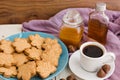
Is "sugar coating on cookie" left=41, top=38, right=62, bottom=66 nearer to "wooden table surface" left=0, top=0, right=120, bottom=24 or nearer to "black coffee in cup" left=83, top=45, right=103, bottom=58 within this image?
"black coffee in cup" left=83, top=45, right=103, bottom=58

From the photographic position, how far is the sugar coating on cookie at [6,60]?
71cm

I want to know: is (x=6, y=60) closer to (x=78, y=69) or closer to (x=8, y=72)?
(x=8, y=72)

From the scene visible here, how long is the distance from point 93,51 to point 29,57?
0.55 feet

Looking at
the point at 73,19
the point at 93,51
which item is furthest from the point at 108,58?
the point at 73,19

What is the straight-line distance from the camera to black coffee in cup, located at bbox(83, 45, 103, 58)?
72cm

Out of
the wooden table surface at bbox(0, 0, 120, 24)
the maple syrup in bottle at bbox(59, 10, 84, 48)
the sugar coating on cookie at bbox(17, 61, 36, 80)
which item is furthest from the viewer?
the wooden table surface at bbox(0, 0, 120, 24)

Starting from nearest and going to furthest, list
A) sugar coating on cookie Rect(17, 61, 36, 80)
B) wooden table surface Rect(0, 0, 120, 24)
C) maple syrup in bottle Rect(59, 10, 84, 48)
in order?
sugar coating on cookie Rect(17, 61, 36, 80), maple syrup in bottle Rect(59, 10, 84, 48), wooden table surface Rect(0, 0, 120, 24)

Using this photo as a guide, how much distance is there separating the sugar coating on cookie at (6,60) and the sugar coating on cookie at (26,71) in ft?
0.09

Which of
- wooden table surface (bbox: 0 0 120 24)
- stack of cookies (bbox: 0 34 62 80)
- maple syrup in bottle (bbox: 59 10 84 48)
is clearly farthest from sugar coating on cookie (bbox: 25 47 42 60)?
wooden table surface (bbox: 0 0 120 24)

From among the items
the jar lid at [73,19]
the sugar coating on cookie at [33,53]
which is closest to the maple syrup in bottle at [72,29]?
the jar lid at [73,19]

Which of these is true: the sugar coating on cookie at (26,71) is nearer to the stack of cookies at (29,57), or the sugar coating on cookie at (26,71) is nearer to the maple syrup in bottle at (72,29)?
the stack of cookies at (29,57)

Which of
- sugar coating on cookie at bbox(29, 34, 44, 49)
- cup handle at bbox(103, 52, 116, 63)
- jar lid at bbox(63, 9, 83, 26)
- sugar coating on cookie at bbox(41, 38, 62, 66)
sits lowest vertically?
cup handle at bbox(103, 52, 116, 63)

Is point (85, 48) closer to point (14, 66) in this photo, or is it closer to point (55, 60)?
point (55, 60)

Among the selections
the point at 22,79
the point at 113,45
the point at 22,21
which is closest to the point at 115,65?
the point at 113,45
